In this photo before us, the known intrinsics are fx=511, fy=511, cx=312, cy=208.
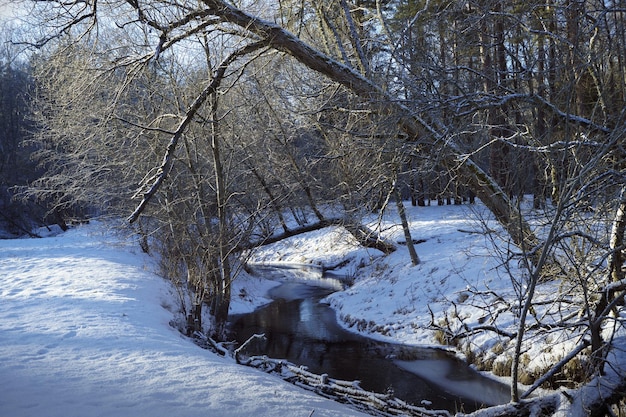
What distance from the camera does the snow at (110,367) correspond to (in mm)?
4352

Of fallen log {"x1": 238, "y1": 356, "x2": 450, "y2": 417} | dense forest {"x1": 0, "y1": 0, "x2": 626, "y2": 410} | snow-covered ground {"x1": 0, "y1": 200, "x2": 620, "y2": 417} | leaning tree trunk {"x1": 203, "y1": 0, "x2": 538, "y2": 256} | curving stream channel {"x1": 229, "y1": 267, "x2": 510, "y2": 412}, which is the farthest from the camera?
curving stream channel {"x1": 229, "y1": 267, "x2": 510, "y2": 412}

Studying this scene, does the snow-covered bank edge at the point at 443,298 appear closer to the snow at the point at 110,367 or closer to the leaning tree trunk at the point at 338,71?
the leaning tree trunk at the point at 338,71

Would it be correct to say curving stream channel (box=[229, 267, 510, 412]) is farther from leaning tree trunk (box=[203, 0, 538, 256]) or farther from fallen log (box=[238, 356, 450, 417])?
leaning tree trunk (box=[203, 0, 538, 256])

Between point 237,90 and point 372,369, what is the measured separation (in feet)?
27.7

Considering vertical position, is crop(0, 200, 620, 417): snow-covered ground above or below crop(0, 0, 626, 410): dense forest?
below

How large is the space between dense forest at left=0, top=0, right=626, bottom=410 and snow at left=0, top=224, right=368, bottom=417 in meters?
1.78

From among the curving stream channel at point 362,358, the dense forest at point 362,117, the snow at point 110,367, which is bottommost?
the curving stream channel at point 362,358

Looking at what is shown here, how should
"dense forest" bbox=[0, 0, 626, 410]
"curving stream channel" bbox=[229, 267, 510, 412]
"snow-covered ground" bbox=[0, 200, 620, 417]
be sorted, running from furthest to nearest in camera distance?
"curving stream channel" bbox=[229, 267, 510, 412], "dense forest" bbox=[0, 0, 626, 410], "snow-covered ground" bbox=[0, 200, 620, 417]

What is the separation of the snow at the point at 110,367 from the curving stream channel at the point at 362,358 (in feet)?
9.50

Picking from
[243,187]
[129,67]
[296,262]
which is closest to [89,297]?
[129,67]

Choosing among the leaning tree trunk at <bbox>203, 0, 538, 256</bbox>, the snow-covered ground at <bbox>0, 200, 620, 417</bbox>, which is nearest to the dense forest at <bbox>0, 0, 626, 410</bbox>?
the leaning tree trunk at <bbox>203, 0, 538, 256</bbox>

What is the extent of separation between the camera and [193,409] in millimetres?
4375

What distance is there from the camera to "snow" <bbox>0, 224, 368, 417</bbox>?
4352mm

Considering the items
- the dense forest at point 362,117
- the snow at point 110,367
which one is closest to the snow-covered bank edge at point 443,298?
the dense forest at point 362,117
